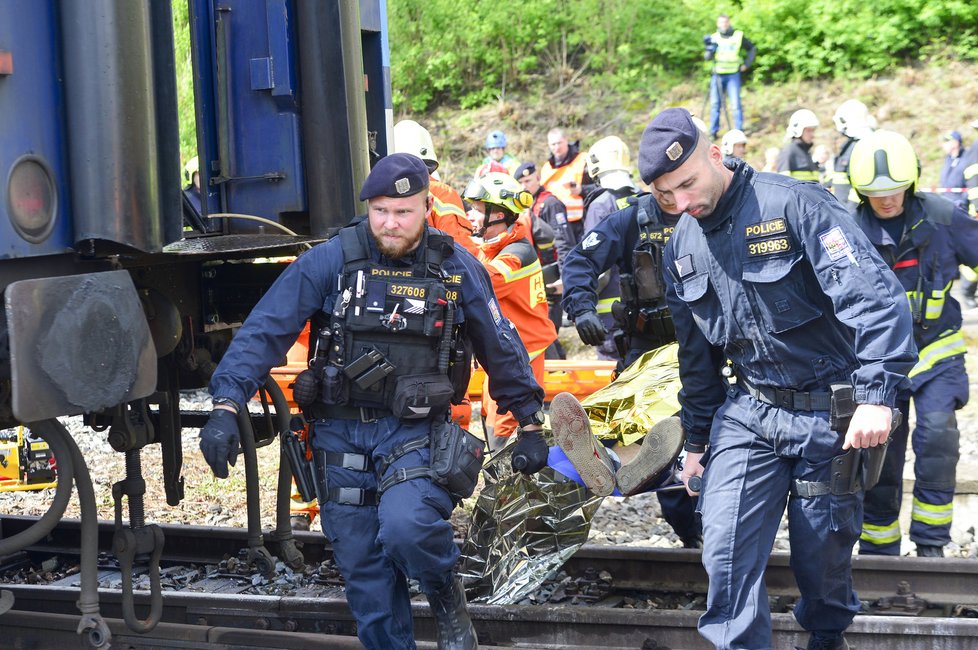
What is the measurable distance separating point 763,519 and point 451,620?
1232mm

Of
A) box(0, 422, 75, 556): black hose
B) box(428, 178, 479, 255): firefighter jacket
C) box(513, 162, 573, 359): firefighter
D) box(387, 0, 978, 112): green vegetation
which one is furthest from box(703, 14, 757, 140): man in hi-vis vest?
box(0, 422, 75, 556): black hose

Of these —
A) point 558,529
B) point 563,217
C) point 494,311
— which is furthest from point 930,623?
point 563,217

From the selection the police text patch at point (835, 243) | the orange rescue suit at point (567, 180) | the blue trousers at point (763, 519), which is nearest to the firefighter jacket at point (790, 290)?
the police text patch at point (835, 243)

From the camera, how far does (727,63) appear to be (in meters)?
19.2

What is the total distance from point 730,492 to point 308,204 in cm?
208

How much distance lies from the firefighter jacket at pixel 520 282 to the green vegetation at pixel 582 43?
16.3 metres

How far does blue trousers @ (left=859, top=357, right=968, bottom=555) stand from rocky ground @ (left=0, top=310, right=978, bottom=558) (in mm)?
351

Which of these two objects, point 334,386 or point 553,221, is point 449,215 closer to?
point 334,386

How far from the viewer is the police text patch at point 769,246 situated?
3.96 meters

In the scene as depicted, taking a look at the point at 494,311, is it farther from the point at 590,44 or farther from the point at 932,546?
the point at 590,44

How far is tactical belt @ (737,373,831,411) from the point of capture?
13.1 feet

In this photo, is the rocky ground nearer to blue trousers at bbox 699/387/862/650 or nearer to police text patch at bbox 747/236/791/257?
blue trousers at bbox 699/387/862/650

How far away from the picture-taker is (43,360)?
10.8ft

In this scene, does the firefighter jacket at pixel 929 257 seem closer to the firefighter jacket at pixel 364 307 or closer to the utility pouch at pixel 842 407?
the utility pouch at pixel 842 407
